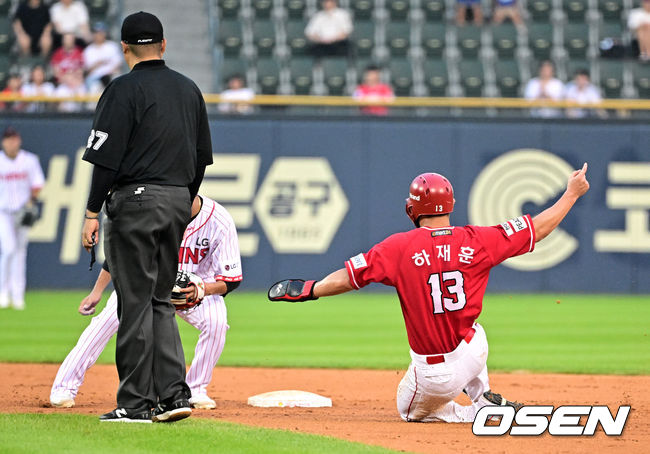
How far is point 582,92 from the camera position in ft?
57.6

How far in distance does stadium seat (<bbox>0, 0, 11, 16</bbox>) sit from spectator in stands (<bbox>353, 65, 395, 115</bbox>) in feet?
20.9

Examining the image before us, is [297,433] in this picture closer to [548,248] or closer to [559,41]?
[548,248]

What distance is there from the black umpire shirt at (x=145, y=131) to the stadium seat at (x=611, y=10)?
15.5m

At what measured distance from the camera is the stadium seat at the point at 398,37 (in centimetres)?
1892

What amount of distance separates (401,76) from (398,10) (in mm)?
1907

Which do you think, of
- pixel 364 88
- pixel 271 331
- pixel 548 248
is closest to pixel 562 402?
pixel 271 331

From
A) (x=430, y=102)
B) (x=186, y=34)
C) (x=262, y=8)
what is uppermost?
(x=262, y=8)

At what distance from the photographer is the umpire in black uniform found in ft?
18.5

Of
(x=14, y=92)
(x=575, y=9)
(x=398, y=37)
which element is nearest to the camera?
(x=14, y=92)

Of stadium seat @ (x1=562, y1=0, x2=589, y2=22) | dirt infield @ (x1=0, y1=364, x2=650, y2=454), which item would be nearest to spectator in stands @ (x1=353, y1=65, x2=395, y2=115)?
stadium seat @ (x1=562, y1=0, x2=589, y2=22)

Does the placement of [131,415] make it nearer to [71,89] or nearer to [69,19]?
[71,89]

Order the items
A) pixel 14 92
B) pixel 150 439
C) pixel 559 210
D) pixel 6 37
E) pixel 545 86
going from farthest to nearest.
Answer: pixel 6 37 → pixel 545 86 → pixel 14 92 → pixel 559 210 → pixel 150 439

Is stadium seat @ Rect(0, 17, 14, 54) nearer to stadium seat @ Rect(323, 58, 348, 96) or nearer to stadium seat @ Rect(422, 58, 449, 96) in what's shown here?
stadium seat @ Rect(323, 58, 348, 96)

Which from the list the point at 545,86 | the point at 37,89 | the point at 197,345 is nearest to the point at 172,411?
the point at 197,345
